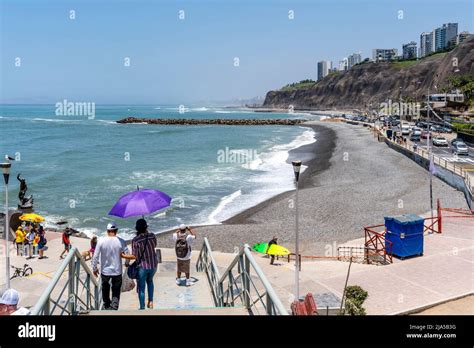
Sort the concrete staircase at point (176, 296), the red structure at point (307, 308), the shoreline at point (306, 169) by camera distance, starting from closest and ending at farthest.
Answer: the red structure at point (307, 308), the concrete staircase at point (176, 296), the shoreline at point (306, 169)

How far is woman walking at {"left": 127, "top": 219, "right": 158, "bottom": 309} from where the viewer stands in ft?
24.6

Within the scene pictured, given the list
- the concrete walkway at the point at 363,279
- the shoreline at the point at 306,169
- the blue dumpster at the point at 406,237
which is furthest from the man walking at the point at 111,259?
the shoreline at the point at 306,169

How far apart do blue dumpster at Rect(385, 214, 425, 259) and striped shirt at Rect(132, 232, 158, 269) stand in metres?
10.5

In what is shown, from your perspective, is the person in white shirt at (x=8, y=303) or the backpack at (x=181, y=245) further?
the backpack at (x=181, y=245)

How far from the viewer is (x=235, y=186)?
3675 cm

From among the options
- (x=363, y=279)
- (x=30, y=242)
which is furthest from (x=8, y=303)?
(x=30, y=242)

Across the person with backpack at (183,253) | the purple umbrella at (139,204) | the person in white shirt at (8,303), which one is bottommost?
the person with backpack at (183,253)

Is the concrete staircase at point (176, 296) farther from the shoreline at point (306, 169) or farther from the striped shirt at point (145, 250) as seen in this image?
the shoreline at point (306, 169)

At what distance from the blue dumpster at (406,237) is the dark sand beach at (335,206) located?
361 cm

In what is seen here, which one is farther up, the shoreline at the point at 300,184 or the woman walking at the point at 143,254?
the woman walking at the point at 143,254

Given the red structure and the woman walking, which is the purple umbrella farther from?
the red structure

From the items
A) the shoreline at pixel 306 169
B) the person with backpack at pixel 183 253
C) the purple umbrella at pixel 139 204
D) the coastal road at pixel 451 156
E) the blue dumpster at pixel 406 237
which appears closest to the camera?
the purple umbrella at pixel 139 204

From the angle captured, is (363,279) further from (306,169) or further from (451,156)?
(451,156)

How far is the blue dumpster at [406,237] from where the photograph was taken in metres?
15.7
